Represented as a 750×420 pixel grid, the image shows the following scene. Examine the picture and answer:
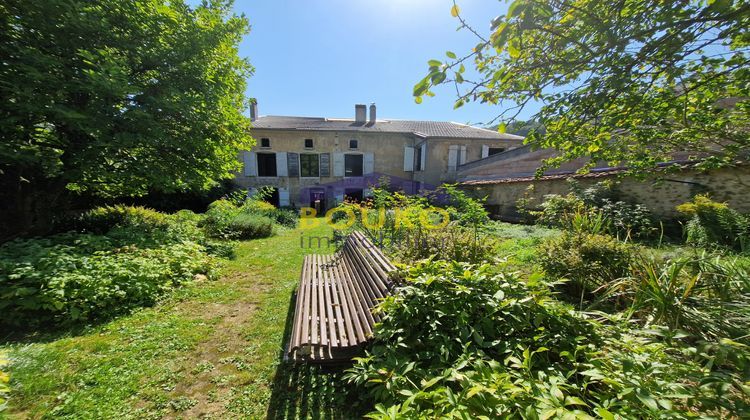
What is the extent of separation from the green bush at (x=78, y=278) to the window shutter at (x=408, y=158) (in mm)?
14034

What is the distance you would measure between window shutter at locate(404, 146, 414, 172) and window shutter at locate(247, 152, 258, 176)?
9.20 m

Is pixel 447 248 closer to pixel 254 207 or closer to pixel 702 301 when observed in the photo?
pixel 702 301

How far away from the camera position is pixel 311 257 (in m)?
4.23

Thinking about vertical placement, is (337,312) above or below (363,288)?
below

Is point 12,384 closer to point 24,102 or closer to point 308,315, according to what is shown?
point 308,315

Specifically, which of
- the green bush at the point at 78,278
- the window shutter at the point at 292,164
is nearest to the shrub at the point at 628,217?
the green bush at the point at 78,278

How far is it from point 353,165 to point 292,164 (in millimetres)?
3766

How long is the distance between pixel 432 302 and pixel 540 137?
1.55m

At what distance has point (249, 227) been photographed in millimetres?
7848

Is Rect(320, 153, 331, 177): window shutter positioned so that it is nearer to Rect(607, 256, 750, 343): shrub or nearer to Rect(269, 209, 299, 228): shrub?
Rect(269, 209, 299, 228): shrub

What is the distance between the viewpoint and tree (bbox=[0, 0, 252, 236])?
150 inches

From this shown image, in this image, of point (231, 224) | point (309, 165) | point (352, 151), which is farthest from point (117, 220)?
point (352, 151)

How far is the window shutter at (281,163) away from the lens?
51.0ft

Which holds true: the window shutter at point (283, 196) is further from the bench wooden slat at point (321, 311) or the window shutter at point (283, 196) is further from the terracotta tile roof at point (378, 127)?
the bench wooden slat at point (321, 311)
